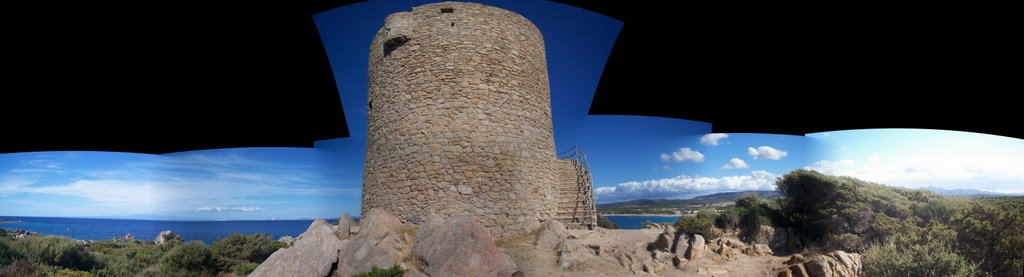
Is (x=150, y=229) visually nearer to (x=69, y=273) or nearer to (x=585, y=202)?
(x=69, y=273)

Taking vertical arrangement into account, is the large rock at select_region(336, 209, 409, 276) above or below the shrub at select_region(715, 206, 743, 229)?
above

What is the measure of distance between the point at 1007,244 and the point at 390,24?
990cm

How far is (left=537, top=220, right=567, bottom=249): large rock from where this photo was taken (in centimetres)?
648

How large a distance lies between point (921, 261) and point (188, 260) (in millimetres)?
14543

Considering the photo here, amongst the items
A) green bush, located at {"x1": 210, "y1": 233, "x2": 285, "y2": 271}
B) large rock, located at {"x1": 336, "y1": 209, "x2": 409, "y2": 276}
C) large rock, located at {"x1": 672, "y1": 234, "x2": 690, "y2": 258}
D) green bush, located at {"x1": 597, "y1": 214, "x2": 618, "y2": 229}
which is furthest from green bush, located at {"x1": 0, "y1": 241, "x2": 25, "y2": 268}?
green bush, located at {"x1": 597, "y1": 214, "x2": 618, "y2": 229}

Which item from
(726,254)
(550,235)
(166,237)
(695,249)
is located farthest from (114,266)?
(726,254)

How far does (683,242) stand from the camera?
7.42 meters

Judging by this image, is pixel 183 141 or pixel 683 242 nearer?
pixel 183 141

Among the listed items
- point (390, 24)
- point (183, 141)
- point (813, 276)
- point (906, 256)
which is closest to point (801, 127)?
point (906, 256)

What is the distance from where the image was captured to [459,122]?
7.11m

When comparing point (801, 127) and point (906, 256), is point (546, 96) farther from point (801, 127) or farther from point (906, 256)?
point (906, 256)

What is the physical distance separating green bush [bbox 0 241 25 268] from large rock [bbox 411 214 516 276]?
573 cm

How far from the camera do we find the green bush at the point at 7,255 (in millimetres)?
5498

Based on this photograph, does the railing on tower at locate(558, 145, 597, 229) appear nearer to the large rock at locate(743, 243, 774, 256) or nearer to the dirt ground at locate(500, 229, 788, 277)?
the dirt ground at locate(500, 229, 788, 277)
